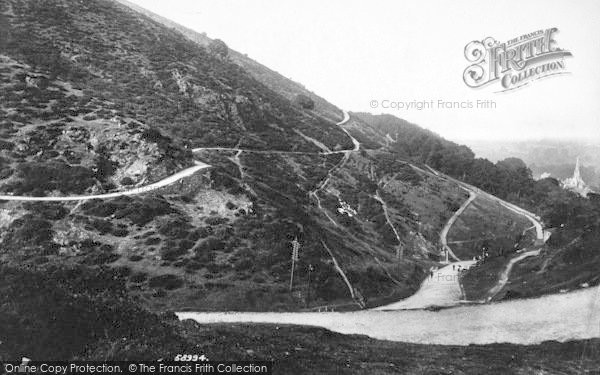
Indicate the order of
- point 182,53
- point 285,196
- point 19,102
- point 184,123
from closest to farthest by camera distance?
point 19,102
point 285,196
point 184,123
point 182,53

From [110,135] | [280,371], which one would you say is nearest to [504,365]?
[280,371]

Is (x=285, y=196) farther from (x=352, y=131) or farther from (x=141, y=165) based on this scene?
(x=352, y=131)

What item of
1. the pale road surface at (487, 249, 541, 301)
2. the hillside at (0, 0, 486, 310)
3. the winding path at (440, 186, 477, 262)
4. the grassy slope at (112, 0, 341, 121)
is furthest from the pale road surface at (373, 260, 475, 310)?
the grassy slope at (112, 0, 341, 121)

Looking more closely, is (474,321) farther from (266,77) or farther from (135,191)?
(266,77)

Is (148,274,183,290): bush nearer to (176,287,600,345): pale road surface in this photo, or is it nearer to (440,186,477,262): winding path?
(176,287,600,345): pale road surface

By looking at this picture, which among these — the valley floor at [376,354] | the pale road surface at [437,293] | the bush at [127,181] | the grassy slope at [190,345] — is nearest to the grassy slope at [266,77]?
the pale road surface at [437,293]

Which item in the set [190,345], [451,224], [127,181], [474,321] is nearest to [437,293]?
[474,321]
